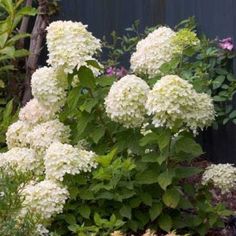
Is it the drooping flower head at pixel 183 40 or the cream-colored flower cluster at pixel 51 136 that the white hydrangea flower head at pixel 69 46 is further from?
the drooping flower head at pixel 183 40

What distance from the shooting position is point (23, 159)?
4.50m

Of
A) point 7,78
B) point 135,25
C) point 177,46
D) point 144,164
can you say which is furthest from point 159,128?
Answer: point 7,78

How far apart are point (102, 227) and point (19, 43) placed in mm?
3750

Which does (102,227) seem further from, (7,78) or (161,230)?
(7,78)

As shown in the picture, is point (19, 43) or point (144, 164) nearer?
point (144, 164)

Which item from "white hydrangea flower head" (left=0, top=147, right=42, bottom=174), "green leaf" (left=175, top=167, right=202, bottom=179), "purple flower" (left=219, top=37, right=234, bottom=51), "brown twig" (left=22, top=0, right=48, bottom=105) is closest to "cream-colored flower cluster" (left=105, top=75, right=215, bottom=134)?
"green leaf" (left=175, top=167, right=202, bottom=179)

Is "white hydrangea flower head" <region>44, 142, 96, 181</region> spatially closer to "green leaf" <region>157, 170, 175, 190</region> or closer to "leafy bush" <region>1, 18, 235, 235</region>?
"leafy bush" <region>1, 18, 235, 235</region>

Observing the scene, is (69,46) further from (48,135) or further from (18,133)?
(18,133)

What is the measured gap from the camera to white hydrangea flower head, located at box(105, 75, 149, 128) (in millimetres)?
4145

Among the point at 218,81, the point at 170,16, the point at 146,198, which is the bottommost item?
the point at 146,198

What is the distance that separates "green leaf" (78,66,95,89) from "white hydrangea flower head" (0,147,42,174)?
54cm

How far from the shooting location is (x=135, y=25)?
22.1 ft

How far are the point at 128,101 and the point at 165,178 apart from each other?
453 millimetres

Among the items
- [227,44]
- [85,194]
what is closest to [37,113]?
[85,194]
